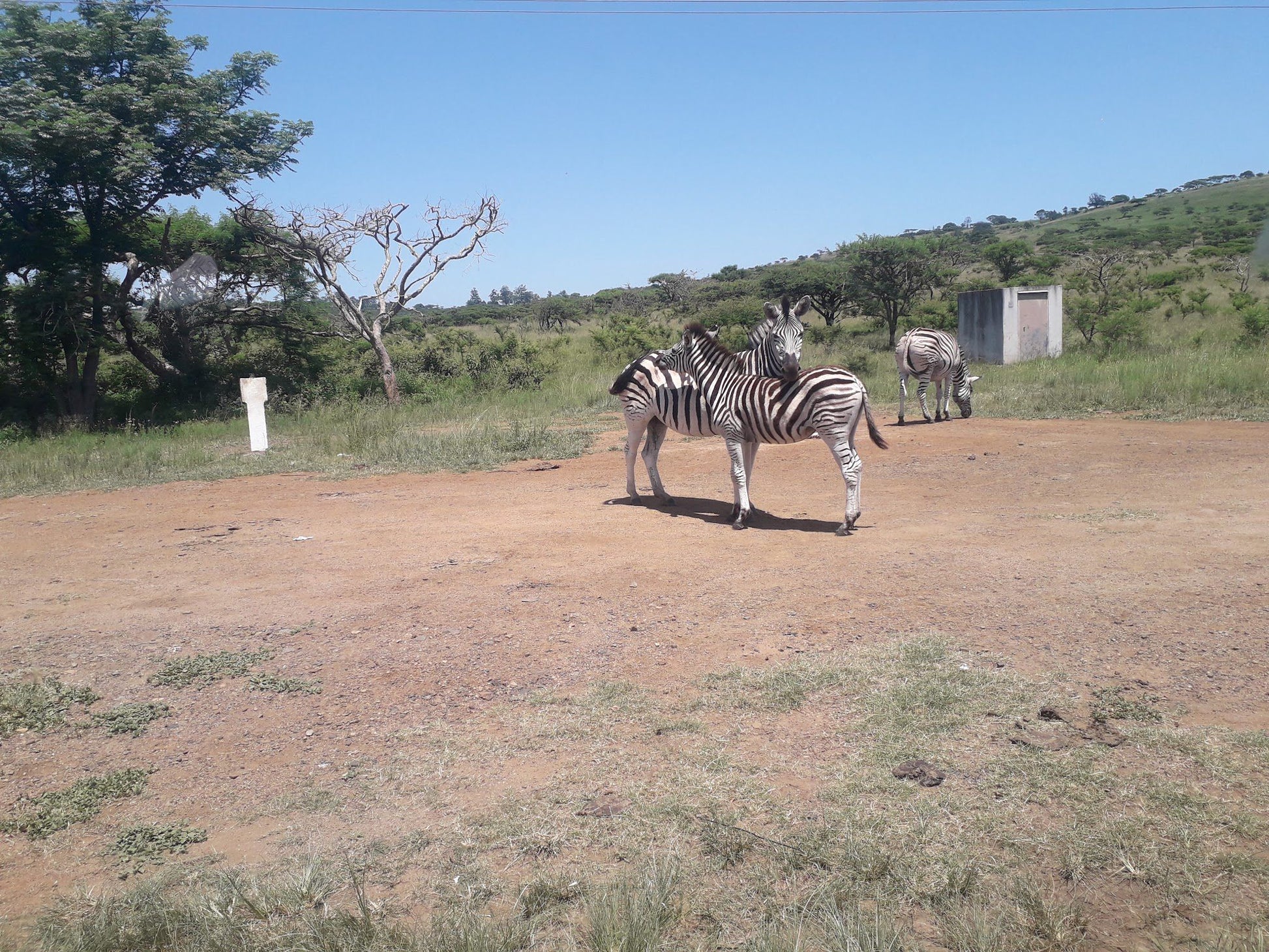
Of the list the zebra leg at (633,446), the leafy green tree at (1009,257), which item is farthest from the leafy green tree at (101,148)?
the leafy green tree at (1009,257)

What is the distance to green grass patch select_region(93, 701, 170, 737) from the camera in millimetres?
4871

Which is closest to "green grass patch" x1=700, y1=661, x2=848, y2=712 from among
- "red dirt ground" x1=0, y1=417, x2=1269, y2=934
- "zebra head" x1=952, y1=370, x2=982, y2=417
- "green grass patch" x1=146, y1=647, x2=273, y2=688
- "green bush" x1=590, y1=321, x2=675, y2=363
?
"red dirt ground" x1=0, y1=417, x2=1269, y2=934

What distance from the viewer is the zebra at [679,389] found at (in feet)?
30.3

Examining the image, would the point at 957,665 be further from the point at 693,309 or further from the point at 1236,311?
the point at 693,309

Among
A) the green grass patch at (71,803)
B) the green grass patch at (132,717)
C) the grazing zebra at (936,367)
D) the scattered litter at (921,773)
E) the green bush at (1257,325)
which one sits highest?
the green bush at (1257,325)

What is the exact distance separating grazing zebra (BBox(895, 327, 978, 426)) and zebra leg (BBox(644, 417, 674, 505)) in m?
6.73

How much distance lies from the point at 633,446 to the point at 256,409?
317 inches

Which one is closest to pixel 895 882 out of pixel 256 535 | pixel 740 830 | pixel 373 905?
pixel 740 830

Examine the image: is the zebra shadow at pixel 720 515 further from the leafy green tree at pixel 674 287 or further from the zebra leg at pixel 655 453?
the leafy green tree at pixel 674 287

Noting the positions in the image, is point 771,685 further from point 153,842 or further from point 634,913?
point 153,842

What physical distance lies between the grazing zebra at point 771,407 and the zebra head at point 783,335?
1.22 ft

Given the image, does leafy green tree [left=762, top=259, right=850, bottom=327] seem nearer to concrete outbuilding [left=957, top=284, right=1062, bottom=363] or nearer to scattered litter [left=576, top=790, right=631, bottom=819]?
concrete outbuilding [left=957, top=284, right=1062, bottom=363]

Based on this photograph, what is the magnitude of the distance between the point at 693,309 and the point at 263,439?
79.2ft

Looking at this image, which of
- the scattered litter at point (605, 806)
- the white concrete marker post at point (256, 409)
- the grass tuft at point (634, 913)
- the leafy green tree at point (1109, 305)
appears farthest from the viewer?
Result: the leafy green tree at point (1109, 305)
